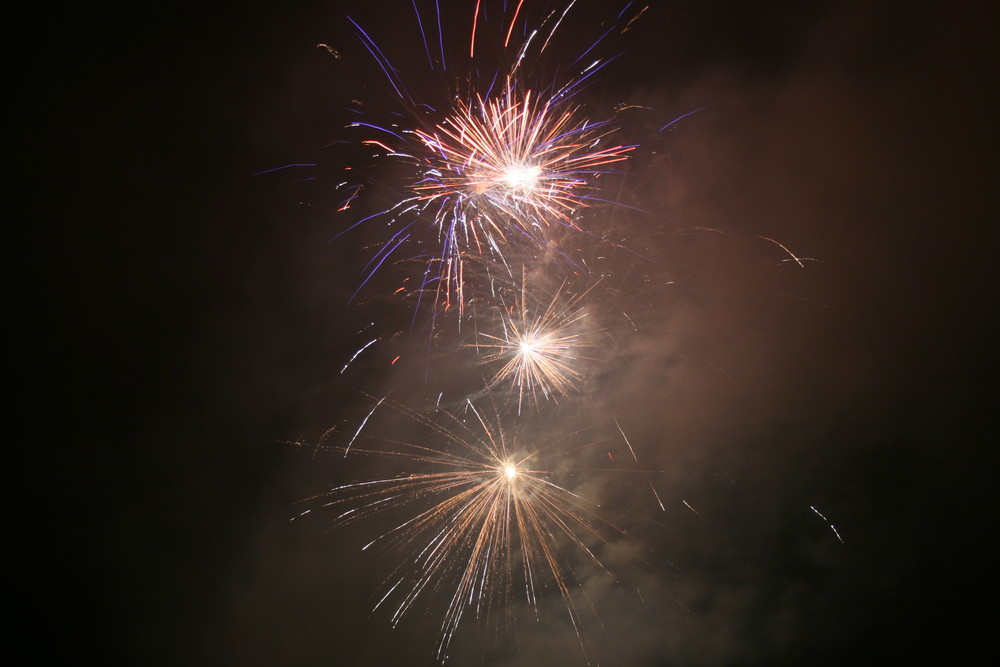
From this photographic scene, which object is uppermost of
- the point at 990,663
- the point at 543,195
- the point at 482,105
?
the point at 482,105

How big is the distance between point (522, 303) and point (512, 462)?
3076mm

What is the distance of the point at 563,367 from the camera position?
9.17 metres

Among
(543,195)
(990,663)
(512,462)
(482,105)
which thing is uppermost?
(482,105)

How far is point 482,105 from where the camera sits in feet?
24.6

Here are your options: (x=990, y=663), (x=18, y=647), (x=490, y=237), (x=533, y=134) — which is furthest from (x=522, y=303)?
(x=990, y=663)

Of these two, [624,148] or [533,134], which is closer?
[533,134]

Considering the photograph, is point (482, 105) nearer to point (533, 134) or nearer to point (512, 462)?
point (533, 134)

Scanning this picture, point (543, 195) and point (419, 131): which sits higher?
point (419, 131)

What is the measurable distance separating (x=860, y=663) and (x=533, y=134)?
32.1m

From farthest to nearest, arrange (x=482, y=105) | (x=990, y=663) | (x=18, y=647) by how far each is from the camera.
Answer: (x=990, y=663), (x=18, y=647), (x=482, y=105)

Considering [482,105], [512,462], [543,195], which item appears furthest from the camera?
[512,462]

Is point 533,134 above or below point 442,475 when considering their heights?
above

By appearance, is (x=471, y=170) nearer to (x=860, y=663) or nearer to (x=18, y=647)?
(x=18, y=647)

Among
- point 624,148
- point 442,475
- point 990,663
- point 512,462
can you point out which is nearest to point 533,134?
point 624,148
